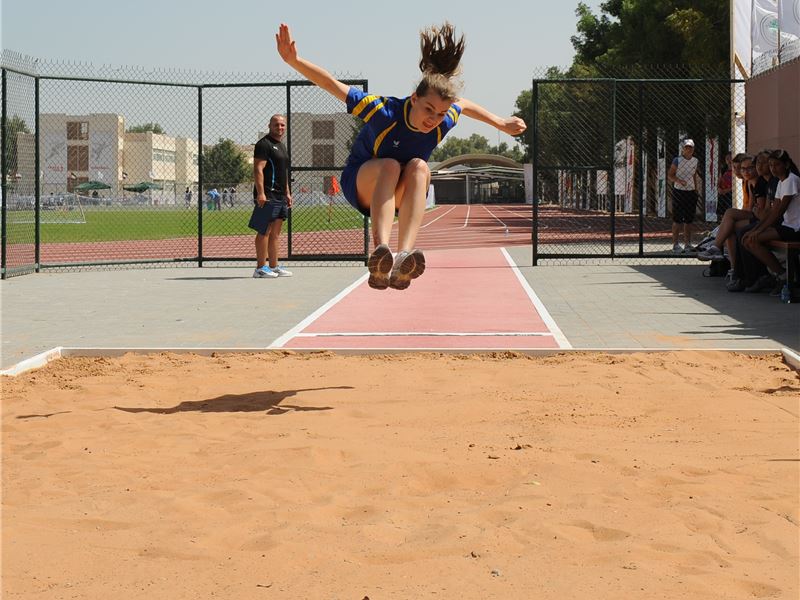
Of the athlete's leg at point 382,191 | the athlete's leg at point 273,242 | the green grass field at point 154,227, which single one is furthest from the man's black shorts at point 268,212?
the athlete's leg at point 382,191

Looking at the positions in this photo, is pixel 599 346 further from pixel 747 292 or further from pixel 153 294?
pixel 153 294

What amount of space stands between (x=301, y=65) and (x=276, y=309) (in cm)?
604

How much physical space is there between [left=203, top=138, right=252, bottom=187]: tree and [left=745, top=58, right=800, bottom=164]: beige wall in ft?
31.0

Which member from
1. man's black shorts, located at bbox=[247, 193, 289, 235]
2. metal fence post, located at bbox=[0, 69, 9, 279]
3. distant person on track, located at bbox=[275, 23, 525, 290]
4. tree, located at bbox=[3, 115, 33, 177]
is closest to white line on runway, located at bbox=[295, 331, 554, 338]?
distant person on track, located at bbox=[275, 23, 525, 290]

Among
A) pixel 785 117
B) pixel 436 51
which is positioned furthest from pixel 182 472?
pixel 785 117

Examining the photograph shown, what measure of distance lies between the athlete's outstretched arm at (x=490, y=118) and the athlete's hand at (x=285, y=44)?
1.20 m

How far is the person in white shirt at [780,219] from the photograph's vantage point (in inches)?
510

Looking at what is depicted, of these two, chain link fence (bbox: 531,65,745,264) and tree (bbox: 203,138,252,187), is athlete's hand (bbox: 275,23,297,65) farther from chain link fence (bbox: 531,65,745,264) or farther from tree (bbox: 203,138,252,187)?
tree (bbox: 203,138,252,187)

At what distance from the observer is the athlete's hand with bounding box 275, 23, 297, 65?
7164 millimetres

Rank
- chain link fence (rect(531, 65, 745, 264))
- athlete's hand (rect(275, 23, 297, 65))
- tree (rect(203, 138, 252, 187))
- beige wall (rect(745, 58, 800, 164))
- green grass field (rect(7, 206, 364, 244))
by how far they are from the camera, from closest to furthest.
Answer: athlete's hand (rect(275, 23, 297, 65)) → beige wall (rect(745, 58, 800, 164)) → green grass field (rect(7, 206, 364, 244)) → chain link fence (rect(531, 65, 745, 264)) → tree (rect(203, 138, 252, 187))

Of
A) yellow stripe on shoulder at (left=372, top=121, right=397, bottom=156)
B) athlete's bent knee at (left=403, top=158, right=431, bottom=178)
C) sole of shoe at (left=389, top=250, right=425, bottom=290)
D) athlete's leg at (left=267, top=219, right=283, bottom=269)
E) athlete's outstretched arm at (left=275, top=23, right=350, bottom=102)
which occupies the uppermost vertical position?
athlete's outstretched arm at (left=275, top=23, right=350, bottom=102)

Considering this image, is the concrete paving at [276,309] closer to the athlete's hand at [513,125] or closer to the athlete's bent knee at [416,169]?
the athlete's hand at [513,125]

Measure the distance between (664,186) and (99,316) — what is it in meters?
28.2

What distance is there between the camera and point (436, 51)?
24.7 feet
